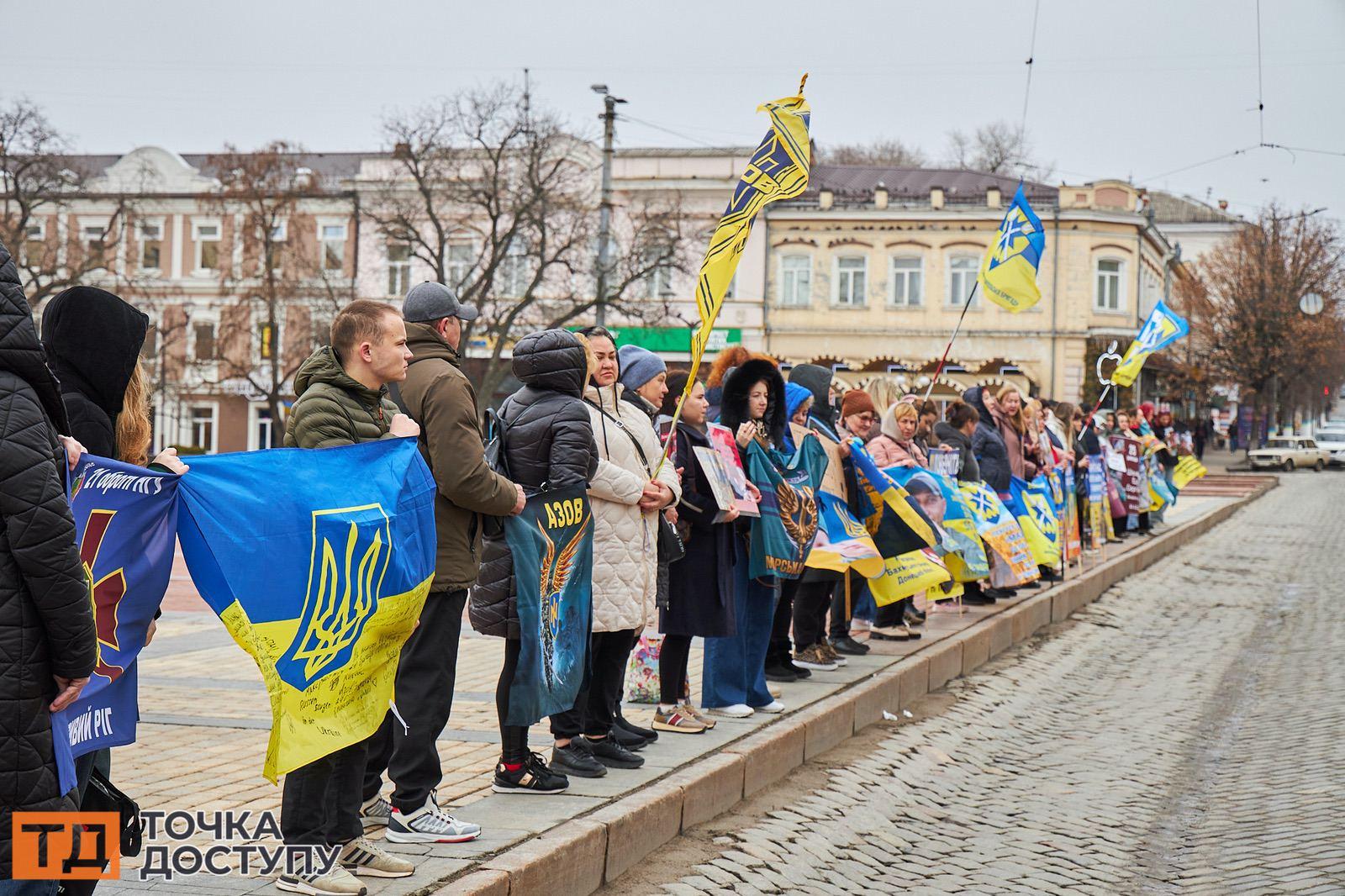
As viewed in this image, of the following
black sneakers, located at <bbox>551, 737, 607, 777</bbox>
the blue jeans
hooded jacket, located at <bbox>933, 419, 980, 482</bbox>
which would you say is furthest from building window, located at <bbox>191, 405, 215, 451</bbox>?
black sneakers, located at <bbox>551, 737, 607, 777</bbox>

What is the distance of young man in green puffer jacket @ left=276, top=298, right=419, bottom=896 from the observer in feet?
15.6

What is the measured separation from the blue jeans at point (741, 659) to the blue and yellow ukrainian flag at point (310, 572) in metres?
3.42

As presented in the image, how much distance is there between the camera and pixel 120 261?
54844 mm

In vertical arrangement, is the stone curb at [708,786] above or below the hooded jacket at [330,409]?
below

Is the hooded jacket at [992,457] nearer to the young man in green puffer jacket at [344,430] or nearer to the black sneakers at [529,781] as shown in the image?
the black sneakers at [529,781]

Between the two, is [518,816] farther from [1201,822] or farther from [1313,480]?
[1313,480]

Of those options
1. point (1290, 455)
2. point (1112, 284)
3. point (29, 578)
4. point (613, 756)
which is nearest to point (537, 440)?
point (613, 756)

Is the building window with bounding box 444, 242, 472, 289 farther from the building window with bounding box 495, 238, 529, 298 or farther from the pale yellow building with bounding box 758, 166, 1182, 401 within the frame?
the pale yellow building with bounding box 758, 166, 1182, 401

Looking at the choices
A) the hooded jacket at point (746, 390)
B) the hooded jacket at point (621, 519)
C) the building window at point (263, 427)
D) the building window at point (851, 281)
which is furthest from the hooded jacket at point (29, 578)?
the building window at point (263, 427)

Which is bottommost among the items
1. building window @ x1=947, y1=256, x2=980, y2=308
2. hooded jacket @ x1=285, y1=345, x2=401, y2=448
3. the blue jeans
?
the blue jeans

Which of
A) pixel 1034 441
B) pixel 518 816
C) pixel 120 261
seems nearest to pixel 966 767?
pixel 518 816

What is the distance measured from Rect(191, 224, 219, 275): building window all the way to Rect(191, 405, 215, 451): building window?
212 inches

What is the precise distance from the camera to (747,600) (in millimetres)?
8555

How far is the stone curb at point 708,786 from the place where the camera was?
5.12 metres
